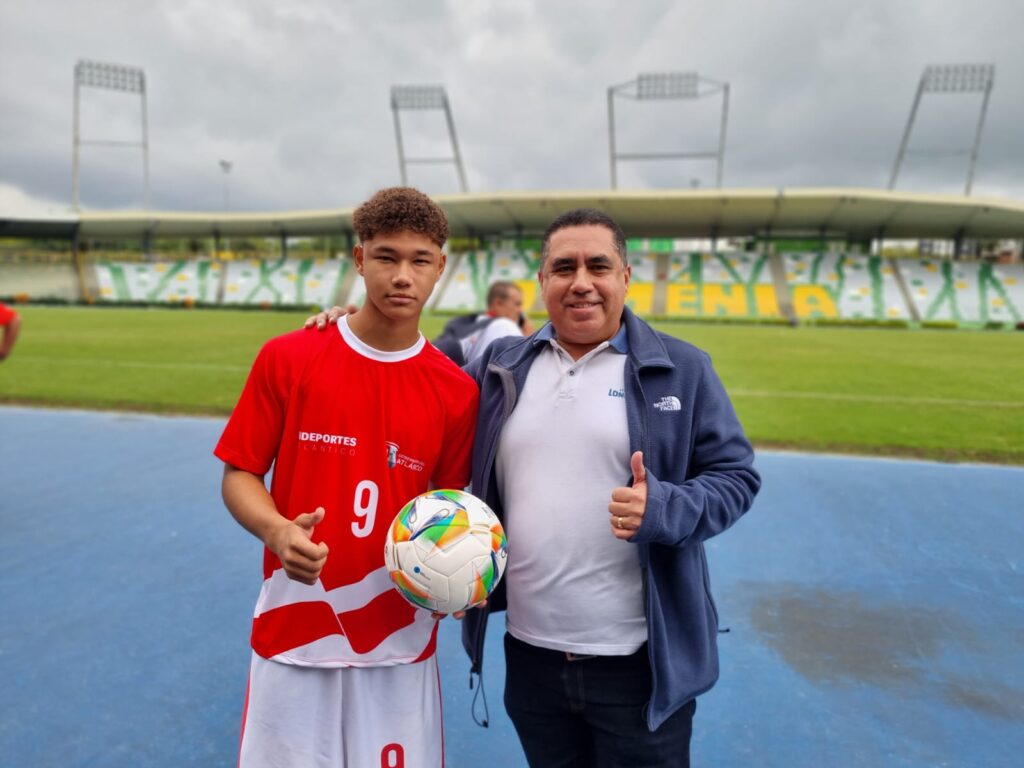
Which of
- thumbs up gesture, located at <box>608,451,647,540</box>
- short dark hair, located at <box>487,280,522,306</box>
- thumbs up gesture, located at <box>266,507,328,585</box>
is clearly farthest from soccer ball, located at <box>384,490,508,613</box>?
short dark hair, located at <box>487,280,522,306</box>

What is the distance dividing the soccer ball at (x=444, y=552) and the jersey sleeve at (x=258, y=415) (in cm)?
45

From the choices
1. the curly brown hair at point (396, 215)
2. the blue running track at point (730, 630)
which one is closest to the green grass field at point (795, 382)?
the blue running track at point (730, 630)

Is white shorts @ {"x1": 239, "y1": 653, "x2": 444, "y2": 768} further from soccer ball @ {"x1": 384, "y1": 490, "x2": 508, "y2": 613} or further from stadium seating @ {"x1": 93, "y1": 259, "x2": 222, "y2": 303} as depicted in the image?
stadium seating @ {"x1": 93, "y1": 259, "x2": 222, "y2": 303}

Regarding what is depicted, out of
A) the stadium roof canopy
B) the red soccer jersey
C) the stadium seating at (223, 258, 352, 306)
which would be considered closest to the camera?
the red soccer jersey

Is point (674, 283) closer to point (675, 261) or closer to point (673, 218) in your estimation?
point (675, 261)

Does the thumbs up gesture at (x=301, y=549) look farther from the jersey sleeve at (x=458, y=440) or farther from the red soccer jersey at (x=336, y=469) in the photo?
the jersey sleeve at (x=458, y=440)

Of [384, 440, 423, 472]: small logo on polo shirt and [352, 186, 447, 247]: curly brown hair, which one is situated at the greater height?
[352, 186, 447, 247]: curly brown hair

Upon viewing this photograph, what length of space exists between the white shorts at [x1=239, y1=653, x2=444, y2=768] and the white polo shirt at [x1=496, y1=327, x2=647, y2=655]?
439 millimetres

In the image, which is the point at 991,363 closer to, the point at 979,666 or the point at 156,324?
the point at 979,666

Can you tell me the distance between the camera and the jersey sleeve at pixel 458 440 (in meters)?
2.18

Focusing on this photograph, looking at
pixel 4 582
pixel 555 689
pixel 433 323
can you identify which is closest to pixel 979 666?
pixel 555 689

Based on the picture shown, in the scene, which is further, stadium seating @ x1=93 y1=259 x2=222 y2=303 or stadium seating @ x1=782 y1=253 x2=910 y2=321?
stadium seating @ x1=93 y1=259 x2=222 y2=303

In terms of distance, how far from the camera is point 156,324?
2816 cm

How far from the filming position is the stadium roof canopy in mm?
36906
